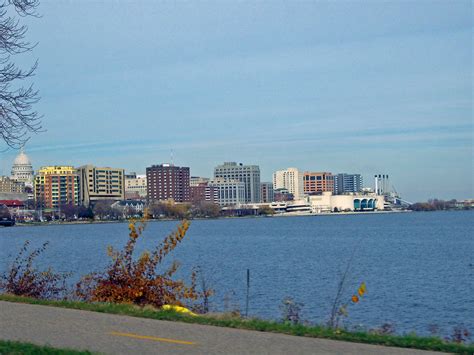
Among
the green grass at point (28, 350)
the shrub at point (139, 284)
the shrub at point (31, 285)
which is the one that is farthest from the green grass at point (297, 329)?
the shrub at point (31, 285)

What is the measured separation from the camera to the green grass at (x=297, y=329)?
470 inches

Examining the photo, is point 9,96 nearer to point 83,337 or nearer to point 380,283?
point 83,337

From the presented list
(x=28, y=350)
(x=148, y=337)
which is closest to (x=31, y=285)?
(x=148, y=337)

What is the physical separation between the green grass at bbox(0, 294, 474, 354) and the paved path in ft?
1.09

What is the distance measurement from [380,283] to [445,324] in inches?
435

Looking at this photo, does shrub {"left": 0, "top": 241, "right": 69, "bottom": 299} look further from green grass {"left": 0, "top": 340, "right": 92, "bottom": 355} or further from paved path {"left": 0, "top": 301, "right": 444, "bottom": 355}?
green grass {"left": 0, "top": 340, "right": 92, "bottom": 355}

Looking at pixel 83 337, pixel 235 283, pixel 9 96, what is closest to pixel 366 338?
pixel 83 337

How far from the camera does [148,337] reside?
41.9 feet

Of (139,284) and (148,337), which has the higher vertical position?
(139,284)

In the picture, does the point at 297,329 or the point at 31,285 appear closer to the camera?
the point at 297,329

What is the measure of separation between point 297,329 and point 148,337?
2694 millimetres

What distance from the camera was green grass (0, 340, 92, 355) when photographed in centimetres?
1107

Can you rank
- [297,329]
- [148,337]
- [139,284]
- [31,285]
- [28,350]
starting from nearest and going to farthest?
1. [28,350]
2. [148,337]
3. [297,329]
4. [139,284]
5. [31,285]

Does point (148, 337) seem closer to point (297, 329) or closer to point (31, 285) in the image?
point (297, 329)
